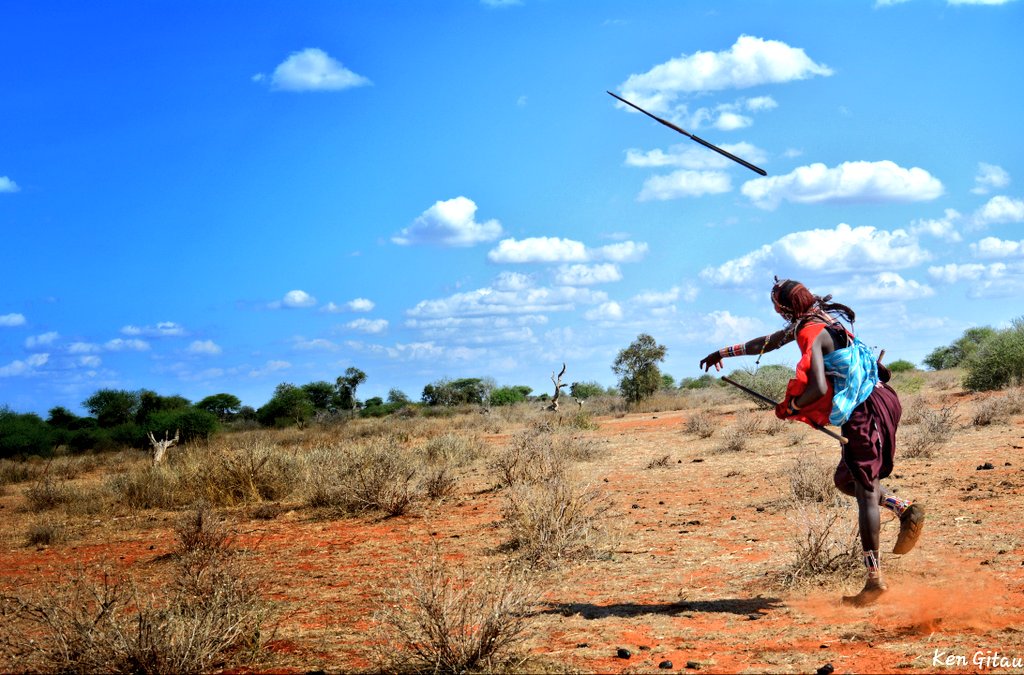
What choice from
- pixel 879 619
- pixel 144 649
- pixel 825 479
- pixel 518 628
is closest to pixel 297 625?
pixel 144 649

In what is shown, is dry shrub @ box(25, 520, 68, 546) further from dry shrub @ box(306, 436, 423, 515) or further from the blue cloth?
the blue cloth

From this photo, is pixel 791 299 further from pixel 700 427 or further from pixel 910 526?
pixel 700 427

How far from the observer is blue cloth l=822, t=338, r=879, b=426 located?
601 cm

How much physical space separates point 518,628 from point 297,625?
242cm

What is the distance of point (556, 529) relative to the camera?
8.94m

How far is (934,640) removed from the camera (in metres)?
5.41

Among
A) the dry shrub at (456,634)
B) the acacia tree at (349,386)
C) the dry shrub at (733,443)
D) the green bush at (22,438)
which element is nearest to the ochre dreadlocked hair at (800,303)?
the dry shrub at (456,634)

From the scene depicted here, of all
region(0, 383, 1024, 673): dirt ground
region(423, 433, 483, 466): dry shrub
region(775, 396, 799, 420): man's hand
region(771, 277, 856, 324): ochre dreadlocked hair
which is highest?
region(771, 277, 856, 324): ochre dreadlocked hair

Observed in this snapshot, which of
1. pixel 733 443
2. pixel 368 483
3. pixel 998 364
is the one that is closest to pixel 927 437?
pixel 733 443

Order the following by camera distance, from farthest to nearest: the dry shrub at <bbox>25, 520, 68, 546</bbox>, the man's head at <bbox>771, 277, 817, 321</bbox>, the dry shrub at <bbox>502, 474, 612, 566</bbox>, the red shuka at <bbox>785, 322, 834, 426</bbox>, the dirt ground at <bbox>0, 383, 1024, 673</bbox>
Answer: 1. the dry shrub at <bbox>25, 520, 68, 546</bbox>
2. the dry shrub at <bbox>502, 474, 612, 566</bbox>
3. the man's head at <bbox>771, 277, 817, 321</bbox>
4. the red shuka at <bbox>785, 322, 834, 426</bbox>
5. the dirt ground at <bbox>0, 383, 1024, 673</bbox>

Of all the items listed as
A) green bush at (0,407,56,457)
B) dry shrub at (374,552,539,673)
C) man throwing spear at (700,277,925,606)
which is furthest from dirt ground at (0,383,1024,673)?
green bush at (0,407,56,457)

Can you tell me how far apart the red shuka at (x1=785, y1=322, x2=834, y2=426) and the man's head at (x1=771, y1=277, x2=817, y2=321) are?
9.3 inches

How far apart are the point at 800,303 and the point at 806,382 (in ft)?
2.11

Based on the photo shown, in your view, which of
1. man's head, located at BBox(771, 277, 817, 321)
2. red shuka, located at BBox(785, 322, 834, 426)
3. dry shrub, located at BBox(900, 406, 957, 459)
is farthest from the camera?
dry shrub, located at BBox(900, 406, 957, 459)
